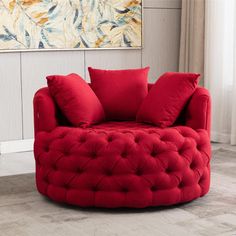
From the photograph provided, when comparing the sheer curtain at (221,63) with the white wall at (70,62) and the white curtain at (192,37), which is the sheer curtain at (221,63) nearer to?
the white curtain at (192,37)

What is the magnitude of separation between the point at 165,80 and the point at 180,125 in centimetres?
34

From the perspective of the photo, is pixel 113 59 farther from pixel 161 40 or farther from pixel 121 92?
pixel 121 92

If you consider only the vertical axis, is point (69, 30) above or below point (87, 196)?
above

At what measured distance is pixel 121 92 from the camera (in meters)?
4.16

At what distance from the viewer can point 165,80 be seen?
4020 mm

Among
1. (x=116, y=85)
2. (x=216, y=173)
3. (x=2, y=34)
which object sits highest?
(x=2, y=34)

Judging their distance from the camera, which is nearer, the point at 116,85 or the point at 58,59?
the point at 116,85

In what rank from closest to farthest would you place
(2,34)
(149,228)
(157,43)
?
(149,228)
(2,34)
(157,43)

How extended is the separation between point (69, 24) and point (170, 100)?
220 centimetres

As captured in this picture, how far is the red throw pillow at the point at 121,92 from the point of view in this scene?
163 inches

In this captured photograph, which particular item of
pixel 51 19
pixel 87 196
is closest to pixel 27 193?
pixel 87 196

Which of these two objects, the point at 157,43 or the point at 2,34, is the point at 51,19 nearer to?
the point at 2,34

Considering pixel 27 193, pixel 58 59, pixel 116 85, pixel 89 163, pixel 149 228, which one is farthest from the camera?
pixel 58 59

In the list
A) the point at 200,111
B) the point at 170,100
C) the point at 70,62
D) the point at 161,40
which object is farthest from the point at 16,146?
the point at 200,111
